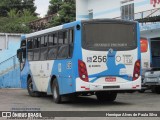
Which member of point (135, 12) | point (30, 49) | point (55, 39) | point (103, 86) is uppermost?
point (135, 12)

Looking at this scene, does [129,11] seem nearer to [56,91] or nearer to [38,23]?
[56,91]

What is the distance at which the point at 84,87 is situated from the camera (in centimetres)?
1623

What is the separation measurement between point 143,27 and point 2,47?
1273 cm

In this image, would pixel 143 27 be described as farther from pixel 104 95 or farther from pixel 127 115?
pixel 127 115

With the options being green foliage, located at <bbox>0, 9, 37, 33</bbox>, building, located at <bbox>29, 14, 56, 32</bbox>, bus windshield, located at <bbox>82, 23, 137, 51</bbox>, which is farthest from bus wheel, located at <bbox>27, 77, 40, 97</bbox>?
building, located at <bbox>29, 14, 56, 32</bbox>

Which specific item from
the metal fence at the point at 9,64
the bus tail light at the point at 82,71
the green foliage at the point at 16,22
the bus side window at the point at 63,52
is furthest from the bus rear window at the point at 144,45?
the green foliage at the point at 16,22

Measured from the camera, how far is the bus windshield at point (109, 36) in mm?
16469

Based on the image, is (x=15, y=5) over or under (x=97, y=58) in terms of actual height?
over

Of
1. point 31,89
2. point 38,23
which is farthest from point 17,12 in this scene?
point 31,89

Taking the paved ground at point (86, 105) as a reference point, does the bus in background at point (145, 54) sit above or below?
above

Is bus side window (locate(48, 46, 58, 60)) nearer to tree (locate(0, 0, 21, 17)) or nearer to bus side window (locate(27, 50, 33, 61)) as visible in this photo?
bus side window (locate(27, 50, 33, 61))

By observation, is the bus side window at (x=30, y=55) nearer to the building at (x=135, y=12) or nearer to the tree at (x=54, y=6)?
the building at (x=135, y=12)

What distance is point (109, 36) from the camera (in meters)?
16.7

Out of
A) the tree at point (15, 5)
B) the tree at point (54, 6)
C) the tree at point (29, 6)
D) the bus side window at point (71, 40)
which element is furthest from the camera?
the tree at point (29, 6)
